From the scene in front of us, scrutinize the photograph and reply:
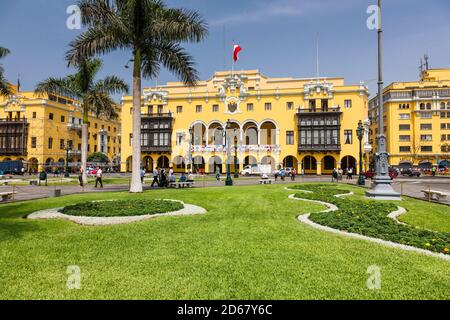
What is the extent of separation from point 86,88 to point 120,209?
787 inches

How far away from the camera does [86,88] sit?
26.2 metres

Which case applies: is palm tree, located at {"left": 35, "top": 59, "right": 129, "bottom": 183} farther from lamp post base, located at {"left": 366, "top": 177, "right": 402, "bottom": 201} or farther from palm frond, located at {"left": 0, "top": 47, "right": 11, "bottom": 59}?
lamp post base, located at {"left": 366, "top": 177, "right": 402, "bottom": 201}

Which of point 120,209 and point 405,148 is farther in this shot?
point 405,148

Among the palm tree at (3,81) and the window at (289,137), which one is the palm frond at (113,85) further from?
the window at (289,137)

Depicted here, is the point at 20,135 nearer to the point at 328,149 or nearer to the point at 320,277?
the point at 328,149

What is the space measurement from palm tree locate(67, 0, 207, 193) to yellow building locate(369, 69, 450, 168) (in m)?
65.1

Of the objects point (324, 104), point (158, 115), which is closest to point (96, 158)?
point (158, 115)

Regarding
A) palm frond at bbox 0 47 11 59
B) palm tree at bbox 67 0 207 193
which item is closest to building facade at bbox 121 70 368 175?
palm frond at bbox 0 47 11 59

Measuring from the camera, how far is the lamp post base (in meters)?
13.7

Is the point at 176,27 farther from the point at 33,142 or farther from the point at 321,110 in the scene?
the point at 33,142

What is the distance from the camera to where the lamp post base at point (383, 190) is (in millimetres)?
13689
